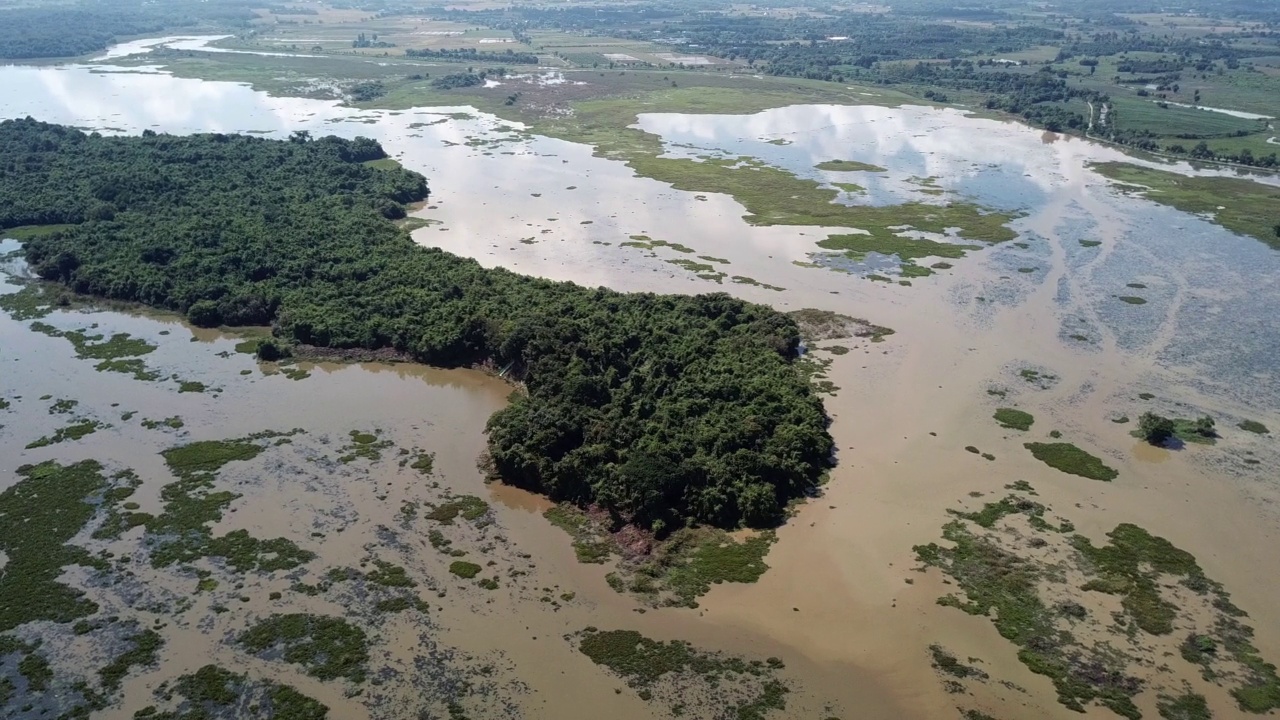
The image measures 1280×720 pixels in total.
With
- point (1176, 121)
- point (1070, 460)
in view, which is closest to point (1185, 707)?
point (1070, 460)

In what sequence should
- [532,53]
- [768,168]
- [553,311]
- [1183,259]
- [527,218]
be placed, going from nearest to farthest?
[553,311] → [1183,259] → [527,218] → [768,168] → [532,53]

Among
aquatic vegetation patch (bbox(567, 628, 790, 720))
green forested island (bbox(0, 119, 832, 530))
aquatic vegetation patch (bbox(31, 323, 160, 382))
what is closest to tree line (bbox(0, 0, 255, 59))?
green forested island (bbox(0, 119, 832, 530))

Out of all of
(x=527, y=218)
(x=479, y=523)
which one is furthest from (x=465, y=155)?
(x=479, y=523)

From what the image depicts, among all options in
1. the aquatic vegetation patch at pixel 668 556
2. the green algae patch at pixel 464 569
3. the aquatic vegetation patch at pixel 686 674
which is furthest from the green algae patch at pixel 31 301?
the aquatic vegetation patch at pixel 686 674

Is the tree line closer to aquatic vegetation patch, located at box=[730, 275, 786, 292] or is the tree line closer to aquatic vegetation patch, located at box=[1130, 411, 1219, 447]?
aquatic vegetation patch, located at box=[730, 275, 786, 292]

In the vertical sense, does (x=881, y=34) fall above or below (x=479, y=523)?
above

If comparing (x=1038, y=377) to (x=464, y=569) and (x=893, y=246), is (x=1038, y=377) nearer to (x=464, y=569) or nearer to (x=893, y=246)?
(x=893, y=246)

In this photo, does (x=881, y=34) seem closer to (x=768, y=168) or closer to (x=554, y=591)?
(x=768, y=168)
